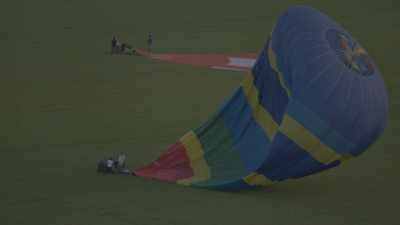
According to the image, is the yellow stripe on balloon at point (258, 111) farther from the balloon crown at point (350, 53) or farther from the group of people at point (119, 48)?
the group of people at point (119, 48)

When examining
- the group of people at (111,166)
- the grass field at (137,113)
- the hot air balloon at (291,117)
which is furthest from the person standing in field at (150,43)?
the hot air balloon at (291,117)

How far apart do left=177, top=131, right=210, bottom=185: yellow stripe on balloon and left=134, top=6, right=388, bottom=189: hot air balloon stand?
1 centimetres

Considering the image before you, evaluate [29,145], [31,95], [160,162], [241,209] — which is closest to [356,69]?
[241,209]

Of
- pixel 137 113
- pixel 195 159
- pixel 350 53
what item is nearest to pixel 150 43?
pixel 137 113

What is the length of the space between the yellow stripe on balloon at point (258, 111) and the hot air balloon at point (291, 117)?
0.04ft

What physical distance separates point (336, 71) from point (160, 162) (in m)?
2.99

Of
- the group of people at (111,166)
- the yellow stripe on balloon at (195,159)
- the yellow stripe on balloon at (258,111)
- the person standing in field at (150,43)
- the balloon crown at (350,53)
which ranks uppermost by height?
the balloon crown at (350,53)

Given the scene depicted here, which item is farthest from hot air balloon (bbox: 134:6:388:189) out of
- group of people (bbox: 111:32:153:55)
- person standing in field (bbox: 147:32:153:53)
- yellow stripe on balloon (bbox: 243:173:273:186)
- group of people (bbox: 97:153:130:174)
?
person standing in field (bbox: 147:32:153:53)

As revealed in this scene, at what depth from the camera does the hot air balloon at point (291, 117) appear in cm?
1084

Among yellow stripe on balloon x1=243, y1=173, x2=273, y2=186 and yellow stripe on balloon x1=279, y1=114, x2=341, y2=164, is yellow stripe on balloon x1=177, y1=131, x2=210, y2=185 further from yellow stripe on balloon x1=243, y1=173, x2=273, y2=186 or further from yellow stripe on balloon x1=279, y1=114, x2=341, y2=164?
yellow stripe on balloon x1=279, y1=114, x2=341, y2=164

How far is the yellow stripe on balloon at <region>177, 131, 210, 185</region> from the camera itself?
1191 cm

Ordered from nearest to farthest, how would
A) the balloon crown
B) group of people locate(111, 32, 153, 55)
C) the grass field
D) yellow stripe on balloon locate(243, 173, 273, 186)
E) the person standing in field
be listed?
the grass field → the balloon crown → yellow stripe on balloon locate(243, 173, 273, 186) → group of people locate(111, 32, 153, 55) → the person standing in field

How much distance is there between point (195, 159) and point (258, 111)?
1.09 meters

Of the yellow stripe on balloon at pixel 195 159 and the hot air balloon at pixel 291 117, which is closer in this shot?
the hot air balloon at pixel 291 117
